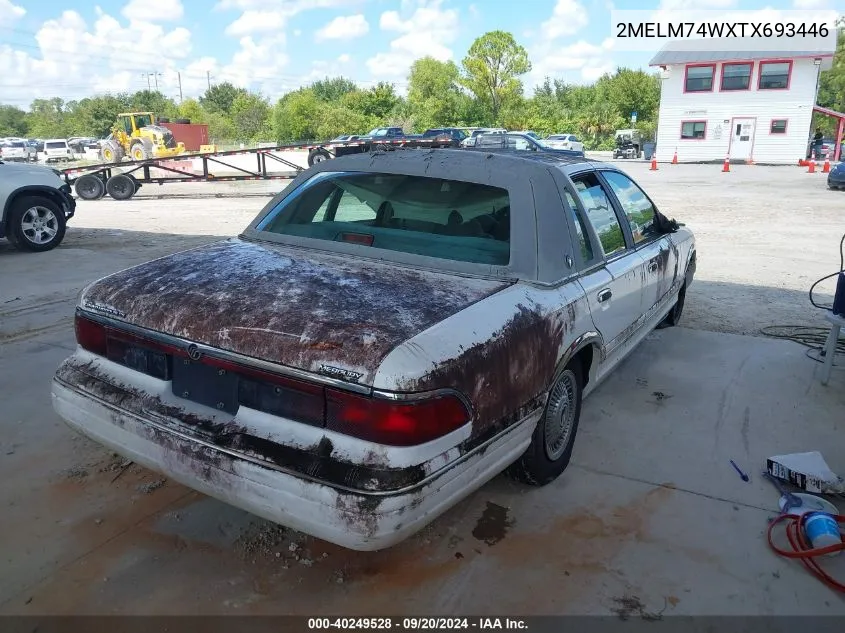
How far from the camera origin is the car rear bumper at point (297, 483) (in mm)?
2010

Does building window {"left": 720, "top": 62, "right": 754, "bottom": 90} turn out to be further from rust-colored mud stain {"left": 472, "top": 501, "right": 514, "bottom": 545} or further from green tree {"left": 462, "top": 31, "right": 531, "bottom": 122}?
rust-colored mud stain {"left": 472, "top": 501, "right": 514, "bottom": 545}

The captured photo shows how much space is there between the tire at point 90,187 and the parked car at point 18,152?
3096cm

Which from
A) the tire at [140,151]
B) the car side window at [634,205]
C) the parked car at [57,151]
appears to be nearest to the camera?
the car side window at [634,205]

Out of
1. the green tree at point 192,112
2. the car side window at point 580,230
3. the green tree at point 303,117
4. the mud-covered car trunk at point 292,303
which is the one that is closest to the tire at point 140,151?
the green tree at point 303,117

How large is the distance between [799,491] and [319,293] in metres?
2.53

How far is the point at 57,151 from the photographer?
4597 centimetres

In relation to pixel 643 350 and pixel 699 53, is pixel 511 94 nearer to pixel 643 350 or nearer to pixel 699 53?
pixel 699 53

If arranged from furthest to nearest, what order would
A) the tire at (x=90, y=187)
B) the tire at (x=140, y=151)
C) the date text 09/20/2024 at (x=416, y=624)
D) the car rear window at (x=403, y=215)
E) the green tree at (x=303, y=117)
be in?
1. the green tree at (x=303, y=117)
2. the tire at (x=140, y=151)
3. the tire at (x=90, y=187)
4. the car rear window at (x=403, y=215)
5. the date text 09/20/2024 at (x=416, y=624)

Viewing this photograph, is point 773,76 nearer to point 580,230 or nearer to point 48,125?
point 580,230

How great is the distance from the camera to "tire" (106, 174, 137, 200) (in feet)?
59.4

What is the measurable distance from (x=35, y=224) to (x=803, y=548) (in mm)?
9656

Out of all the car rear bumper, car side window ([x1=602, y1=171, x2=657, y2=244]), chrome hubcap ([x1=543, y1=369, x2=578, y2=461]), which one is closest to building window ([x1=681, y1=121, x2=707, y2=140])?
car side window ([x1=602, y1=171, x2=657, y2=244])

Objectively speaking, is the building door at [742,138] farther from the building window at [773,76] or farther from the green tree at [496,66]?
the green tree at [496,66]

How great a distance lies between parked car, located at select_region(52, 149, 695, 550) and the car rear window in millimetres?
10
